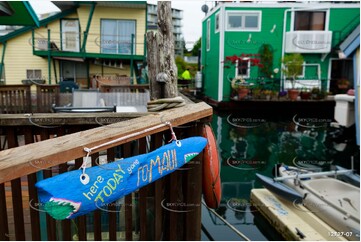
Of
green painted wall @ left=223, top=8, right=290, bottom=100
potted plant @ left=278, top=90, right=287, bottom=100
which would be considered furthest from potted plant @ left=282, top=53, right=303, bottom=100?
green painted wall @ left=223, top=8, right=290, bottom=100

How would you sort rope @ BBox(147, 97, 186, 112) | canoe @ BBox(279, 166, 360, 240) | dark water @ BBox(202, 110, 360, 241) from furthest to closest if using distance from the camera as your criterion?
dark water @ BBox(202, 110, 360, 241) → canoe @ BBox(279, 166, 360, 240) → rope @ BBox(147, 97, 186, 112)

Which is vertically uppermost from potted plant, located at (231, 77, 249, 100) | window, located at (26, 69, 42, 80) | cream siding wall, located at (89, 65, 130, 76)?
cream siding wall, located at (89, 65, 130, 76)

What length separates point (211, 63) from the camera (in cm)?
2066

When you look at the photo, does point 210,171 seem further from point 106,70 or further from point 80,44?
point 106,70

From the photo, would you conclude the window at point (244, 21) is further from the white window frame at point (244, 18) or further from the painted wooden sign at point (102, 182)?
the painted wooden sign at point (102, 182)

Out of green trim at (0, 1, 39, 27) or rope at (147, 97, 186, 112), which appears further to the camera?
green trim at (0, 1, 39, 27)

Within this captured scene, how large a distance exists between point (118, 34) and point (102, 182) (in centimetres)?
1432

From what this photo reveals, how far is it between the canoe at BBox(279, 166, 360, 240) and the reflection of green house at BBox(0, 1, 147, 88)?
33.1ft

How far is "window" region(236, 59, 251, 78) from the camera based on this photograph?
706 inches

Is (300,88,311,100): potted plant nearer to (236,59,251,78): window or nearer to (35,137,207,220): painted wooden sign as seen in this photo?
(236,59,251,78): window

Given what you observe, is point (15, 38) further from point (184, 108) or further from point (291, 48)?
point (184, 108)

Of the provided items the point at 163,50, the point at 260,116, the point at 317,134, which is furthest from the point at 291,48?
the point at 163,50

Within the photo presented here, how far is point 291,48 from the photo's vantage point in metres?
18.0

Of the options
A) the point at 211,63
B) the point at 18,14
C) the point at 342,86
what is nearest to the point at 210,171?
the point at 18,14
